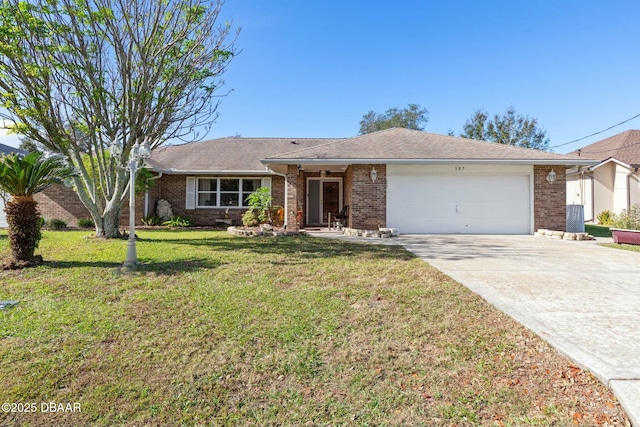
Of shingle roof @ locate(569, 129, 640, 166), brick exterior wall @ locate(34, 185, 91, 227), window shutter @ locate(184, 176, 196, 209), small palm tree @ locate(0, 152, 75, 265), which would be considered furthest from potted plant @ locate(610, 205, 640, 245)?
brick exterior wall @ locate(34, 185, 91, 227)

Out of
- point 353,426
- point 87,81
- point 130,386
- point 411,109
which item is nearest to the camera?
point 353,426

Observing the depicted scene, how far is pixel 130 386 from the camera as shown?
265 centimetres

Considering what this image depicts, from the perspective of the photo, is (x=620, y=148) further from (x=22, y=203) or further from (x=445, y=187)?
(x=22, y=203)

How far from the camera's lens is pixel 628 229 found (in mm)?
10359

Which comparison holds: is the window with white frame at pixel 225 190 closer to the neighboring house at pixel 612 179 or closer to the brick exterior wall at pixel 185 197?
the brick exterior wall at pixel 185 197

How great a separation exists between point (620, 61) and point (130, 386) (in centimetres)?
2223

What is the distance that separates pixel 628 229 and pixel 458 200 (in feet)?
16.3

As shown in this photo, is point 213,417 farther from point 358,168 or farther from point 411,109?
point 411,109

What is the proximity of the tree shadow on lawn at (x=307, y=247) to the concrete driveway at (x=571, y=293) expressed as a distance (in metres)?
0.79

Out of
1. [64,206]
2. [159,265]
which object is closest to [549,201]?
[159,265]

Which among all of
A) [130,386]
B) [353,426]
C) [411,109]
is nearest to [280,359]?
[353,426]

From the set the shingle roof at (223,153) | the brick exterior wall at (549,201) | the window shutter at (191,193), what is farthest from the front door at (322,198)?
the brick exterior wall at (549,201)

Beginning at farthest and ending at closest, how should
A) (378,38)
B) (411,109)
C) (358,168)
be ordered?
(411,109)
(378,38)
(358,168)

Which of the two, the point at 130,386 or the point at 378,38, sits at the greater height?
the point at 378,38
